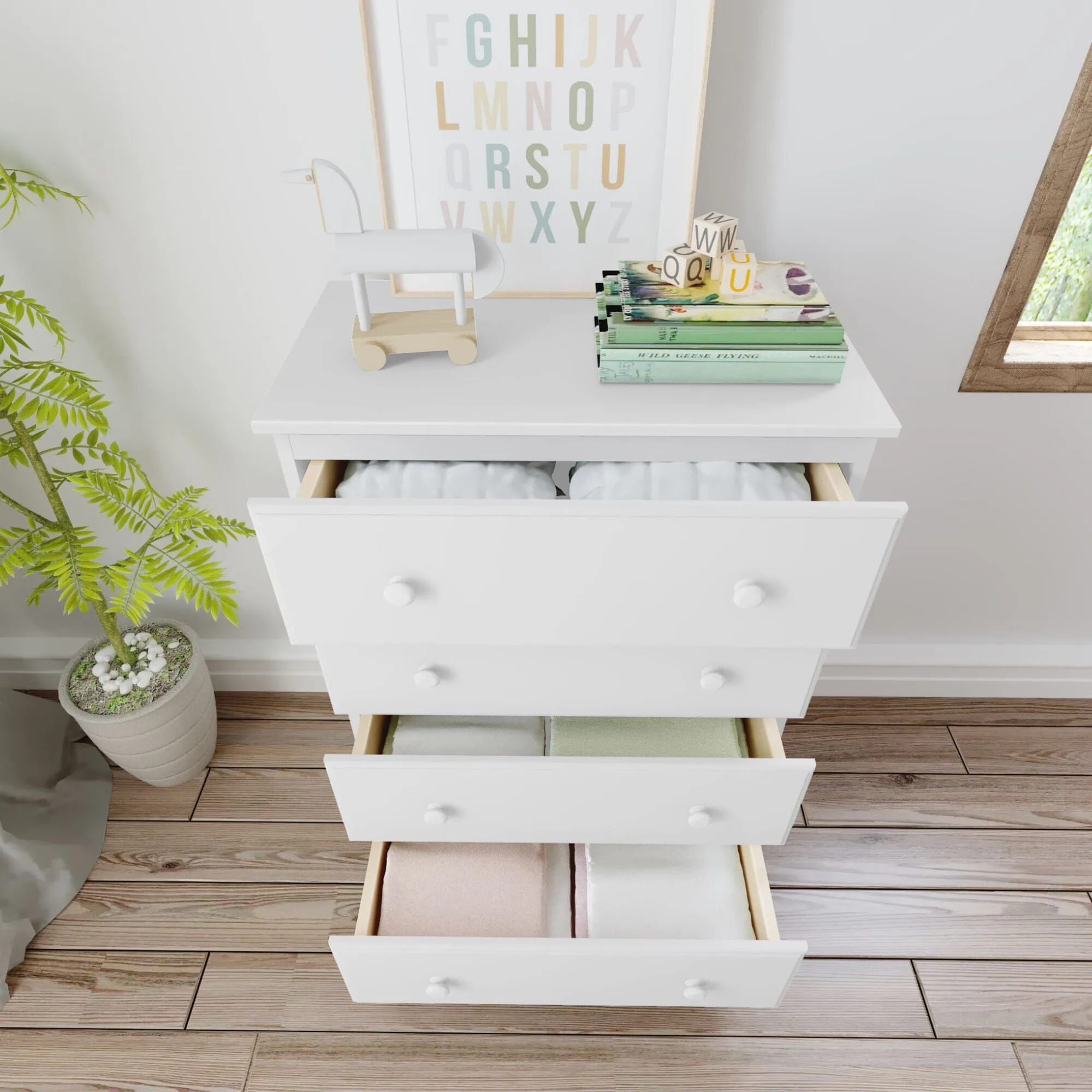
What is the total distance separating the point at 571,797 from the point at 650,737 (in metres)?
0.17

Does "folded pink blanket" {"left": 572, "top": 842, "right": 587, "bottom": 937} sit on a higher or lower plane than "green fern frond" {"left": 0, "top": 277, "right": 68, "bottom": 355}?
lower

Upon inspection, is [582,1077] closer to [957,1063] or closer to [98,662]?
[957,1063]

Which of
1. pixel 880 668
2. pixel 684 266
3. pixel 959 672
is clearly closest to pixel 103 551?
pixel 684 266

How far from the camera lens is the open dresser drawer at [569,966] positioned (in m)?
1.00

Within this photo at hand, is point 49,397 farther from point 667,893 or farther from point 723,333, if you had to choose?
point 667,893

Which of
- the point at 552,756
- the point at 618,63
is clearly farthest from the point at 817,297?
the point at 552,756

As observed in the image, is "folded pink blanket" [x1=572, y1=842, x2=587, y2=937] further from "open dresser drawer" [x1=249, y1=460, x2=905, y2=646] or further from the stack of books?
the stack of books

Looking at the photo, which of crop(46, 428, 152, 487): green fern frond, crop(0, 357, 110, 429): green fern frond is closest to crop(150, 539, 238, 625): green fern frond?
crop(46, 428, 152, 487): green fern frond

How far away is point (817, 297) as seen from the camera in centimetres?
91

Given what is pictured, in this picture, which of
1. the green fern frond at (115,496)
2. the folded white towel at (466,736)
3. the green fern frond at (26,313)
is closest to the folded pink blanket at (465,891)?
the folded white towel at (466,736)

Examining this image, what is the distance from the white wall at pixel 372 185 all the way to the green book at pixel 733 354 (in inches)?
12.9

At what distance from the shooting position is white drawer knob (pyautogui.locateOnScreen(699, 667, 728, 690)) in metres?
0.95

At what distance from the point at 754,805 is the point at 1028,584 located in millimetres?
919

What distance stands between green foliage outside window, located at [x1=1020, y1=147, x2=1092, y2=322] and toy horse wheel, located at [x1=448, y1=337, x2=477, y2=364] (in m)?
0.87
